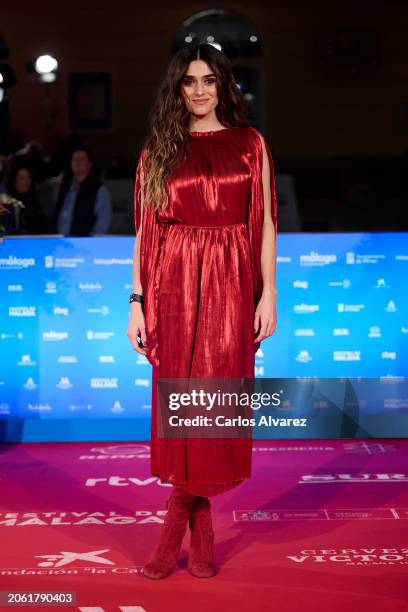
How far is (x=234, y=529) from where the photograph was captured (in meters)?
4.14

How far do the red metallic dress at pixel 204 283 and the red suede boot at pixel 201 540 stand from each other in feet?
0.41

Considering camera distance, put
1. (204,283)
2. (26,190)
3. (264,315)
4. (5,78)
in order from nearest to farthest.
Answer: (204,283), (264,315), (26,190), (5,78)

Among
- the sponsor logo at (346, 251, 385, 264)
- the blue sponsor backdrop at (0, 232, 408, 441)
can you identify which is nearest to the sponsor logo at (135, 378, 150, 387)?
the blue sponsor backdrop at (0, 232, 408, 441)

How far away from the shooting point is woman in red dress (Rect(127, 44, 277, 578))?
11.8 ft

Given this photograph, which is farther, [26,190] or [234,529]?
[26,190]

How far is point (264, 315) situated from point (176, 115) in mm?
727

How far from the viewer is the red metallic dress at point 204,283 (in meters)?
3.60

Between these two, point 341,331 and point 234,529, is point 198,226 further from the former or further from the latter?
point 341,331

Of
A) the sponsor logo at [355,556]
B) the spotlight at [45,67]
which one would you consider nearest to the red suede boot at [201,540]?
the sponsor logo at [355,556]

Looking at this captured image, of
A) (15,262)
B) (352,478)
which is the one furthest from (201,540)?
(15,262)

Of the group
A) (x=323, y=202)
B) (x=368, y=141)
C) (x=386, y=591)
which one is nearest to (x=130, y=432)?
(x=386, y=591)

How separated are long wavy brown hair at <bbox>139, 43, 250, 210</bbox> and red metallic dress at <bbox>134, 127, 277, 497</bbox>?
35 mm

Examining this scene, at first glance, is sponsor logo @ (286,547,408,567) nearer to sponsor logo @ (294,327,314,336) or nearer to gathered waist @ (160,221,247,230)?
gathered waist @ (160,221,247,230)

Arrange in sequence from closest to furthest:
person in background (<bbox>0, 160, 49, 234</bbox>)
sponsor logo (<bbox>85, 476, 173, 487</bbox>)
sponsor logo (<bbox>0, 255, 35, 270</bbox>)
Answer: sponsor logo (<bbox>85, 476, 173, 487</bbox>) < sponsor logo (<bbox>0, 255, 35, 270</bbox>) < person in background (<bbox>0, 160, 49, 234</bbox>)
